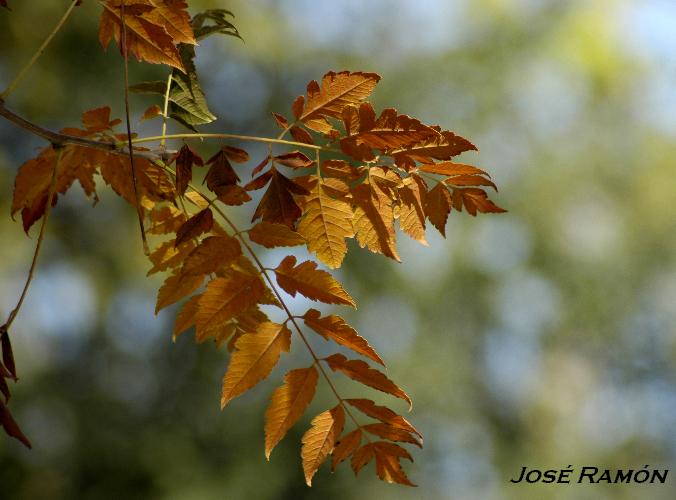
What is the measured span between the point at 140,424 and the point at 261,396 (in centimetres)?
91

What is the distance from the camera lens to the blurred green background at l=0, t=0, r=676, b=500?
5574mm

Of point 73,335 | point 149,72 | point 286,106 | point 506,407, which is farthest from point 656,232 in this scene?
point 73,335

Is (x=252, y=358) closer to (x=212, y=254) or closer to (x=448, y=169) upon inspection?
(x=212, y=254)

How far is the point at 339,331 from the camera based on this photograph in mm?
611

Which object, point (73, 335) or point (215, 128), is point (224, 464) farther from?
point (215, 128)

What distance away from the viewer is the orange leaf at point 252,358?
590mm

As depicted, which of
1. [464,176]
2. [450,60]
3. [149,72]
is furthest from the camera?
[450,60]

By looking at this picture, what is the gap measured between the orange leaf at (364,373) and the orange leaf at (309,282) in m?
0.05

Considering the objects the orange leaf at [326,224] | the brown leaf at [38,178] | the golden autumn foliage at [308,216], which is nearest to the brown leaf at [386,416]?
the golden autumn foliage at [308,216]

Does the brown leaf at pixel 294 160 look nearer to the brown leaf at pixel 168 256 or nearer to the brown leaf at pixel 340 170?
the brown leaf at pixel 340 170

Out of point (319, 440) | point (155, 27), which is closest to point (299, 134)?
point (155, 27)

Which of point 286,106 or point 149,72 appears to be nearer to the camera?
point 149,72

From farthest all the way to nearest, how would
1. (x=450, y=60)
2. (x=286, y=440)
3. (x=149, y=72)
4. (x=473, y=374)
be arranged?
(x=450, y=60), (x=473, y=374), (x=149, y=72), (x=286, y=440)

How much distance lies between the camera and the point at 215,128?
5922 millimetres
